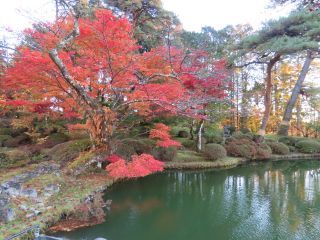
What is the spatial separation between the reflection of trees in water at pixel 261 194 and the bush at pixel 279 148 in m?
2.54

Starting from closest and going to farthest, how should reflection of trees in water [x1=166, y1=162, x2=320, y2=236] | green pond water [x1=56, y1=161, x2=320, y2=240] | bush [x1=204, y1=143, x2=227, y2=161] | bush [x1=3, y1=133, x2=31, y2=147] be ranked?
green pond water [x1=56, y1=161, x2=320, y2=240], reflection of trees in water [x1=166, y1=162, x2=320, y2=236], bush [x1=204, y1=143, x2=227, y2=161], bush [x1=3, y1=133, x2=31, y2=147]

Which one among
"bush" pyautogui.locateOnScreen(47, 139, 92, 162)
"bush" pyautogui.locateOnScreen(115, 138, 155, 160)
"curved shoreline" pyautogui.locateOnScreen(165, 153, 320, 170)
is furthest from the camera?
"curved shoreline" pyautogui.locateOnScreen(165, 153, 320, 170)

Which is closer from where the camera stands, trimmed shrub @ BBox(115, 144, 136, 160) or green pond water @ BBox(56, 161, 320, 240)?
green pond water @ BBox(56, 161, 320, 240)

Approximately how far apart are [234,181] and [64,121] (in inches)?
344

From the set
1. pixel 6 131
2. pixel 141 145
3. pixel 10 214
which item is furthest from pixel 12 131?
pixel 10 214

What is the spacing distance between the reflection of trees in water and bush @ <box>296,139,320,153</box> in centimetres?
360

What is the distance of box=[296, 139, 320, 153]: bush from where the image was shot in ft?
53.5

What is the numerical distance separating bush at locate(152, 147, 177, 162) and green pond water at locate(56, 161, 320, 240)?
1.07 m

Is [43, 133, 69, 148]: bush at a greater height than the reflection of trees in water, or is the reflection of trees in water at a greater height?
[43, 133, 69, 148]: bush

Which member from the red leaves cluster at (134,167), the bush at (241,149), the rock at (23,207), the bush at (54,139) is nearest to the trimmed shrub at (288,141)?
the bush at (241,149)

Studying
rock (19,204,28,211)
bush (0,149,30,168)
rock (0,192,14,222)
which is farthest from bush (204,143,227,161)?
rock (0,192,14,222)

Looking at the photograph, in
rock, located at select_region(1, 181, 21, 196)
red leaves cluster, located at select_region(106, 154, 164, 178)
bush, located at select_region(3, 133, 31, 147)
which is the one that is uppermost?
bush, located at select_region(3, 133, 31, 147)

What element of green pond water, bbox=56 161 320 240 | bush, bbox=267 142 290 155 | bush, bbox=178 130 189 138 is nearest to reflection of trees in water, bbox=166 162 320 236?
green pond water, bbox=56 161 320 240

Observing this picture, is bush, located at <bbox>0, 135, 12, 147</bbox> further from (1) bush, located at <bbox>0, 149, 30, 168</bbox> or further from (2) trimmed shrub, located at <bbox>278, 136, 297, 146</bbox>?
(2) trimmed shrub, located at <bbox>278, 136, 297, 146</bbox>
